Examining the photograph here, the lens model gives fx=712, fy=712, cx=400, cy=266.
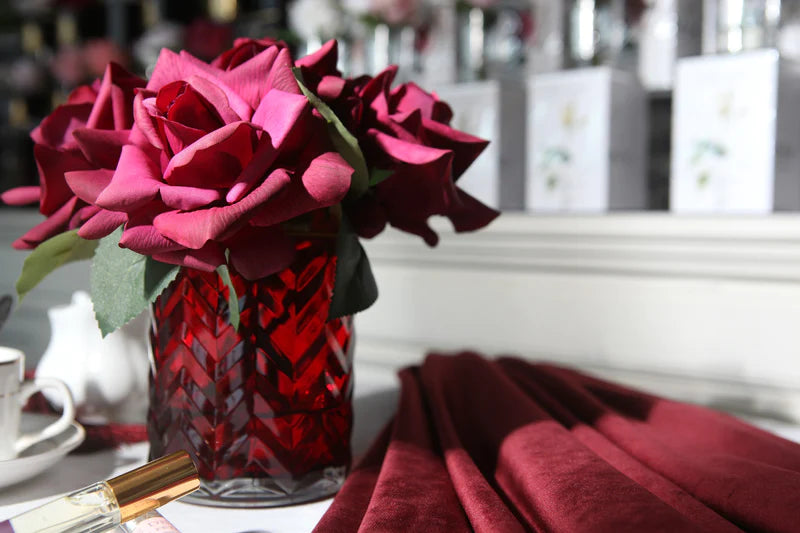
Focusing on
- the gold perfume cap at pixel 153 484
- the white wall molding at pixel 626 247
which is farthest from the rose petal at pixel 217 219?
the white wall molding at pixel 626 247

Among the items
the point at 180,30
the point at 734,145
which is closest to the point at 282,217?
the point at 734,145

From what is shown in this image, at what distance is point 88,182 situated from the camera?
1.05 feet

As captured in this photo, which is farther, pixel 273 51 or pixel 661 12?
pixel 661 12

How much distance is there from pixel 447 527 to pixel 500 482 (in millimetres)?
78

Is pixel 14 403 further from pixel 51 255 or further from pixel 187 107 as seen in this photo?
pixel 187 107

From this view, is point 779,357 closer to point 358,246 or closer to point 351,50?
point 358,246

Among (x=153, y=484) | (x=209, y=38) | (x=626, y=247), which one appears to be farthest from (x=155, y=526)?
(x=209, y=38)

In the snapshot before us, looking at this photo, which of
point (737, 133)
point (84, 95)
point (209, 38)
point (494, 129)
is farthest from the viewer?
point (209, 38)

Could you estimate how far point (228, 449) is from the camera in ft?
1.19

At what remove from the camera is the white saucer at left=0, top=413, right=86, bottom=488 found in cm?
37

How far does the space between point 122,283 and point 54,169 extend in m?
0.09

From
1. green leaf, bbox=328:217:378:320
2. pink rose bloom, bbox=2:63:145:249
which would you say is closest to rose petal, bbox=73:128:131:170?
pink rose bloom, bbox=2:63:145:249

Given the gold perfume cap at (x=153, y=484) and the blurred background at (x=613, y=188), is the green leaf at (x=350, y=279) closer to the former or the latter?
the gold perfume cap at (x=153, y=484)

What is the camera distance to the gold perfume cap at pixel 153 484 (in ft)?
0.96
